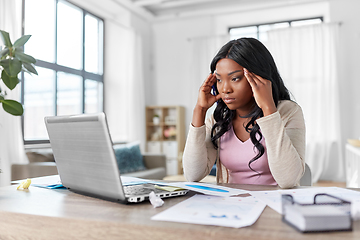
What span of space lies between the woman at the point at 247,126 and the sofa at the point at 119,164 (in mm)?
1920

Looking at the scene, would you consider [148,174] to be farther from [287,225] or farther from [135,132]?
[287,225]

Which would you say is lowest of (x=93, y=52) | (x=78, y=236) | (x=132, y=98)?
(x=78, y=236)

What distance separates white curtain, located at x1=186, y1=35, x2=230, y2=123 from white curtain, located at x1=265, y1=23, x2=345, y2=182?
1.12 meters

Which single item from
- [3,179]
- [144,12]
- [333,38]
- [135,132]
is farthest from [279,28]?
[3,179]

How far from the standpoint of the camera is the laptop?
70 centimetres

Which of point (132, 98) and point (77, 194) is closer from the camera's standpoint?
point (77, 194)

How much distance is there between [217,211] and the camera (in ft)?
2.06

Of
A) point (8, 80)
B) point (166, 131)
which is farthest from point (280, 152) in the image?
point (166, 131)

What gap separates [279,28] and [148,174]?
125 inches

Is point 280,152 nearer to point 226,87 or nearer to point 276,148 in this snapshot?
point 276,148

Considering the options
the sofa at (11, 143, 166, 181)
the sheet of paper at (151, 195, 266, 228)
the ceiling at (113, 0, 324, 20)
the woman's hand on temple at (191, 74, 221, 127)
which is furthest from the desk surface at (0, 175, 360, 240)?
the ceiling at (113, 0, 324, 20)

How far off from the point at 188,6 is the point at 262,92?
16.6 ft

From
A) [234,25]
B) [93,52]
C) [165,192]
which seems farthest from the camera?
[234,25]

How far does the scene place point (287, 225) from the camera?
1.78 ft
